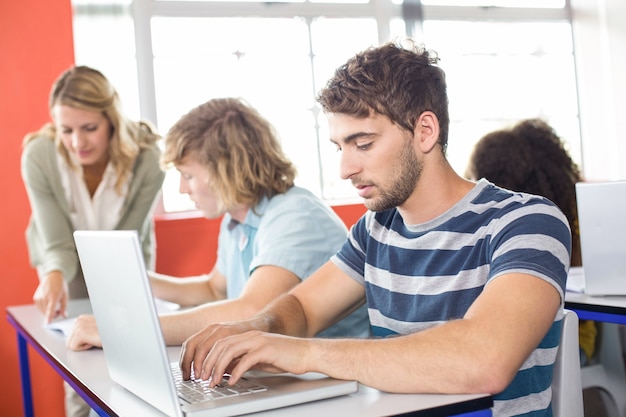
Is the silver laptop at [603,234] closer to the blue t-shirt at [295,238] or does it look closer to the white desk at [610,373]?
the white desk at [610,373]

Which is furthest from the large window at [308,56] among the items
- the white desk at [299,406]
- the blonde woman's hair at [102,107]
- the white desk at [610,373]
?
the white desk at [299,406]

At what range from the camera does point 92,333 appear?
1651mm

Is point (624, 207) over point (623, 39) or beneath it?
beneath

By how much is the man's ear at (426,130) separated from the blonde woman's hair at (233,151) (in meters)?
0.66

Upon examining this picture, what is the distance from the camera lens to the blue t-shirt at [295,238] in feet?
5.95

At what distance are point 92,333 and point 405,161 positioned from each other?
74cm

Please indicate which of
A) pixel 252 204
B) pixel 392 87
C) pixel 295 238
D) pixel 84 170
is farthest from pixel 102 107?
pixel 392 87

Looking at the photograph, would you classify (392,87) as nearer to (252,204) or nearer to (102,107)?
(252,204)

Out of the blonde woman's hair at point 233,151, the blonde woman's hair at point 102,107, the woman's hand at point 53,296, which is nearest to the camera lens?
the blonde woman's hair at point 233,151

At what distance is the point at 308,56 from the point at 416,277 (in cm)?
278

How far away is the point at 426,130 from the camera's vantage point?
4.65 feet

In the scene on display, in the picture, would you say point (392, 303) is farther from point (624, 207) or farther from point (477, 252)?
point (624, 207)

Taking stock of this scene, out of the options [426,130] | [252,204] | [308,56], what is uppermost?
[308,56]

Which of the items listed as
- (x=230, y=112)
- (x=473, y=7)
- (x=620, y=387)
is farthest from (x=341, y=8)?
(x=620, y=387)
